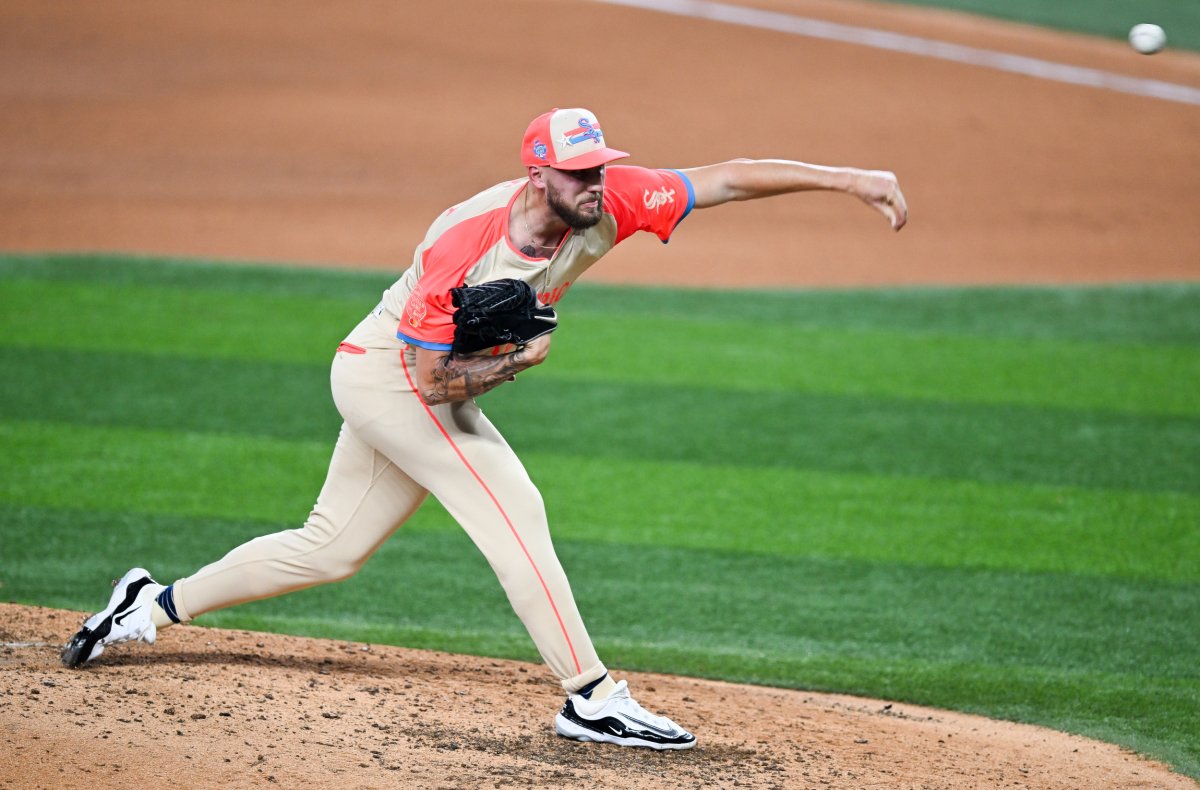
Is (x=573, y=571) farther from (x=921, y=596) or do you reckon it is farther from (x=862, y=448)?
(x=862, y=448)

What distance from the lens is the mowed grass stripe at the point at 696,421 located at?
8.51 m

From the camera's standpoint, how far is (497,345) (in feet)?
14.3

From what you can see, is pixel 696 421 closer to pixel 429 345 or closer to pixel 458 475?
pixel 458 475

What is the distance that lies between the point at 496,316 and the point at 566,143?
1.82 feet

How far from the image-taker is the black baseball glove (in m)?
4.27

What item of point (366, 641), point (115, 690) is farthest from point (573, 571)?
point (115, 690)

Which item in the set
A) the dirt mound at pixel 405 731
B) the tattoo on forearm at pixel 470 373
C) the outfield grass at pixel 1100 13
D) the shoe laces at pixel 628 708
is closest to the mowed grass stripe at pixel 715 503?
the dirt mound at pixel 405 731

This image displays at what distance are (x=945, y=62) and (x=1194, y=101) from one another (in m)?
3.04

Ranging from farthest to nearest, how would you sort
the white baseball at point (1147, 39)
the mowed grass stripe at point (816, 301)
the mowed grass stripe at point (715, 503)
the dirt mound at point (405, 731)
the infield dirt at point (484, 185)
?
the mowed grass stripe at point (816, 301), the white baseball at point (1147, 39), the mowed grass stripe at point (715, 503), the infield dirt at point (484, 185), the dirt mound at point (405, 731)

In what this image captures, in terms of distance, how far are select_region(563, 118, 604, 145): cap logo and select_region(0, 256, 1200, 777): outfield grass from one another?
2.42 metres

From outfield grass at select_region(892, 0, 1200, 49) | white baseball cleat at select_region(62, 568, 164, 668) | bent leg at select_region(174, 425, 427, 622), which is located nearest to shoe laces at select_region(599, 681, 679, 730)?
bent leg at select_region(174, 425, 427, 622)

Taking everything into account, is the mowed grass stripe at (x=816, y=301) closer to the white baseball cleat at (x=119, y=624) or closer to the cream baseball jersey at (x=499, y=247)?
the white baseball cleat at (x=119, y=624)

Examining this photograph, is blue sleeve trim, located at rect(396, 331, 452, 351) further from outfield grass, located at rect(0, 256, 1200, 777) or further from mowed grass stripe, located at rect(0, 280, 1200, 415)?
mowed grass stripe, located at rect(0, 280, 1200, 415)

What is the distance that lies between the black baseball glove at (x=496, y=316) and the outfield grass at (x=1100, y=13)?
18.4 meters
